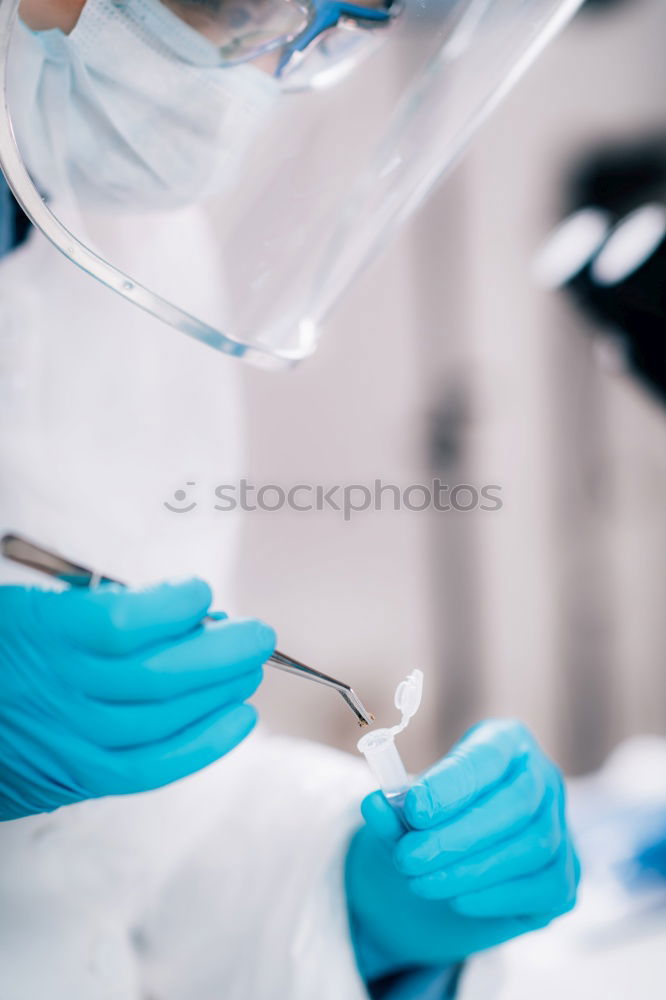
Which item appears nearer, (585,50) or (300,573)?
(300,573)

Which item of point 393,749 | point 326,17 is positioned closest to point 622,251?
point 326,17

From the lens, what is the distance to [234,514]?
0.94m

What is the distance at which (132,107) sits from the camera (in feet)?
1.93

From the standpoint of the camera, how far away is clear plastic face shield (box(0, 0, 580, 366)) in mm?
557

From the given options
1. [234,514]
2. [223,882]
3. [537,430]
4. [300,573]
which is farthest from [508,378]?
[223,882]

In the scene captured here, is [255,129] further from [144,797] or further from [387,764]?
[144,797]

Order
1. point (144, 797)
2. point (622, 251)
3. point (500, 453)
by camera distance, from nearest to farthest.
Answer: point (144, 797), point (622, 251), point (500, 453)

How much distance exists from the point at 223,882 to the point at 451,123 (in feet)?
2.60

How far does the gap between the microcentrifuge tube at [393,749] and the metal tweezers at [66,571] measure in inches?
0.9

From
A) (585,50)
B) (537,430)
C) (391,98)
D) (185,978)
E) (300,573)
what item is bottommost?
(300,573)

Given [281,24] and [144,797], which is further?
[144,797]

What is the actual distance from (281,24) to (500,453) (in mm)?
1361

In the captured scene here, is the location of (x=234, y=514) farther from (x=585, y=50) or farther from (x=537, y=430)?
(x=585, y=50)

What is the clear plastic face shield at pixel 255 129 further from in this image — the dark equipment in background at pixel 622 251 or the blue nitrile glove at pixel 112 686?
the dark equipment in background at pixel 622 251
